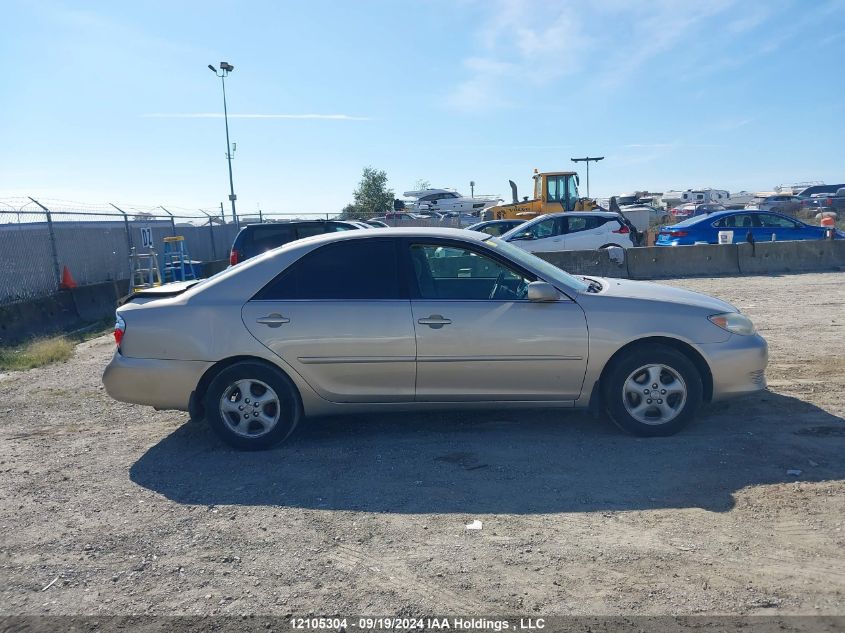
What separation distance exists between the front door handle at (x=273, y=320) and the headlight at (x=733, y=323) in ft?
10.4

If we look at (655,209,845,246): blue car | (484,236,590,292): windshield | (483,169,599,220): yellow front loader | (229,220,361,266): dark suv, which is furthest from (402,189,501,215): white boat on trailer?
(484,236,590,292): windshield

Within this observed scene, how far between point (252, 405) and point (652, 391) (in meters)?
2.96

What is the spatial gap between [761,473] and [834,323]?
6.28m

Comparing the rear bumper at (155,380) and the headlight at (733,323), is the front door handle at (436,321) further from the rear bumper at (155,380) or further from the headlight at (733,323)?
the headlight at (733,323)

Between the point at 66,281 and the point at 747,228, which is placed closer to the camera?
the point at 66,281

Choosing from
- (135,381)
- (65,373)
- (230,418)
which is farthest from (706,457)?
(65,373)

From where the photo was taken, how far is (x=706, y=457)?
4.85m

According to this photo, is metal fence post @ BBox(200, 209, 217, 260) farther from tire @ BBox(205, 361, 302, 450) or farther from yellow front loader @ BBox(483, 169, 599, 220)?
tire @ BBox(205, 361, 302, 450)

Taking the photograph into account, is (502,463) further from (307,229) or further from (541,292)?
(307,229)

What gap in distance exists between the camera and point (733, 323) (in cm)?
534

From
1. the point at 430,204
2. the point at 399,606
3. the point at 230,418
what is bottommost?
the point at 399,606

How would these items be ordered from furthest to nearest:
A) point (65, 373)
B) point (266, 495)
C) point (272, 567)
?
point (65, 373) < point (266, 495) < point (272, 567)

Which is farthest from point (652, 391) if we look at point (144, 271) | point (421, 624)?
point (144, 271)

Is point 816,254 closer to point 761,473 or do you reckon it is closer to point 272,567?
point 761,473
